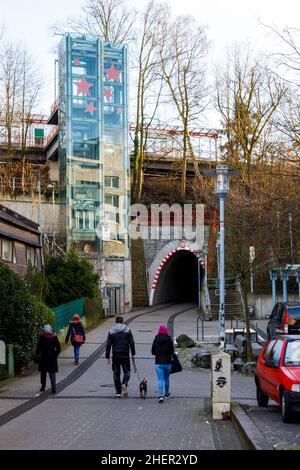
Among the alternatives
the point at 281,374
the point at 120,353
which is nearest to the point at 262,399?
the point at 281,374

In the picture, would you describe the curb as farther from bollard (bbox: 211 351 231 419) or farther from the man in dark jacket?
the man in dark jacket

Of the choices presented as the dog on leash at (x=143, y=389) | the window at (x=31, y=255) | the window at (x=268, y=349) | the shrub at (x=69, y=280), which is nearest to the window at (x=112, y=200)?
the shrub at (x=69, y=280)

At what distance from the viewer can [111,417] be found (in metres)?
12.1

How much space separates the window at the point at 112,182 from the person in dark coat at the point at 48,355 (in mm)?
28216

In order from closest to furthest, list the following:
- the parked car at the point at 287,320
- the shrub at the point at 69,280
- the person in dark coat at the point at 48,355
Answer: the person in dark coat at the point at 48,355 → the parked car at the point at 287,320 → the shrub at the point at 69,280

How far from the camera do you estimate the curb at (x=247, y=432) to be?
28.4 feet

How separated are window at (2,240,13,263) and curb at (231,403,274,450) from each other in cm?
1411

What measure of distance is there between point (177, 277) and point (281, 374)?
47117 millimetres

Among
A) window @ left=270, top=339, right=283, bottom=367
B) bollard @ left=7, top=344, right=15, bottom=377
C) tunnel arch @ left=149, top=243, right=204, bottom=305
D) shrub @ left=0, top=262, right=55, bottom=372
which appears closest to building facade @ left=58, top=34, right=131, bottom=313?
tunnel arch @ left=149, top=243, right=204, bottom=305

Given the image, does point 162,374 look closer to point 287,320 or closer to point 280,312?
point 287,320

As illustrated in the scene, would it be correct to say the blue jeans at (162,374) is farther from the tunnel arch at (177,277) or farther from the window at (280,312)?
the tunnel arch at (177,277)
